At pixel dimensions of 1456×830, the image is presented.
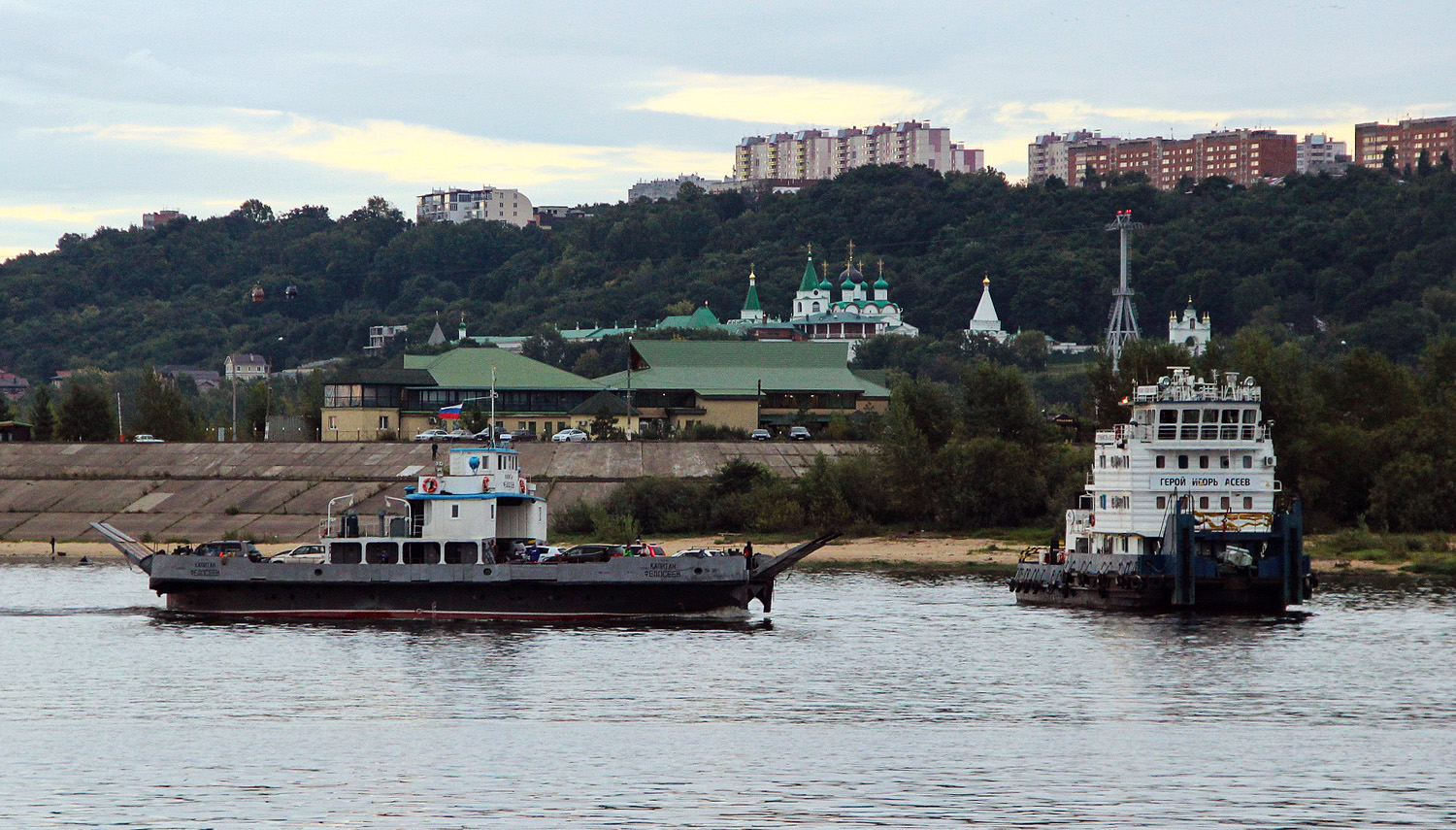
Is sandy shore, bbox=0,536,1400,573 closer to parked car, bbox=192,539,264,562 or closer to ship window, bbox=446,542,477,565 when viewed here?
parked car, bbox=192,539,264,562

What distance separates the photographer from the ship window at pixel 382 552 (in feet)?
243

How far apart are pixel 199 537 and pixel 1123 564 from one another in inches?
2450

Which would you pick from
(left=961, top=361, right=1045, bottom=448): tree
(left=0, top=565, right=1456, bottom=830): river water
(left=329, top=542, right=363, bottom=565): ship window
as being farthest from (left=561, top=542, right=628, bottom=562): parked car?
(left=961, top=361, right=1045, bottom=448): tree

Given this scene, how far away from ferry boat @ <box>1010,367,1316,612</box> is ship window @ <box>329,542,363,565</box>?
96.0 ft

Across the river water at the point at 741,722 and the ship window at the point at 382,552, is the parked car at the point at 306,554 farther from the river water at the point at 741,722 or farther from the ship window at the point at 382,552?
the river water at the point at 741,722

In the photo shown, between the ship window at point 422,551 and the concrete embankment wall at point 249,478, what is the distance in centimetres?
4034

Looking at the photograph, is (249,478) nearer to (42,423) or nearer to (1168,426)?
(42,423)

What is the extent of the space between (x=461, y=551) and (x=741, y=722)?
2706 centimetres

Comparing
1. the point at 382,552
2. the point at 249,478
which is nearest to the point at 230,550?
the point at 382,552

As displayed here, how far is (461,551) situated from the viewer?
7394cm

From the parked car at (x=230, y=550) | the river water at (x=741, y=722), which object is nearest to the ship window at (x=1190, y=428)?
the river water at (x=741, y=722)

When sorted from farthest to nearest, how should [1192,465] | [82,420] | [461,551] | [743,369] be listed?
[743,369]
[82,420]
[1192,465]
[461,551]

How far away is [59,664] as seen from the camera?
197 feet

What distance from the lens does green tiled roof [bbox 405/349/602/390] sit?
159500 mm
